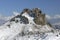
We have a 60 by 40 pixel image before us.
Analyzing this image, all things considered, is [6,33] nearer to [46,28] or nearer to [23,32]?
[23,32]

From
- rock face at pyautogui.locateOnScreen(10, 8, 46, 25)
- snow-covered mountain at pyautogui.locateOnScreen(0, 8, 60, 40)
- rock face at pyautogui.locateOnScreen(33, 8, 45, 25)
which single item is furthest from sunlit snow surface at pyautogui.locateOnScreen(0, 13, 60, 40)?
rock face at pyautogui.locateOnScreen(33, 8, 45, 25)

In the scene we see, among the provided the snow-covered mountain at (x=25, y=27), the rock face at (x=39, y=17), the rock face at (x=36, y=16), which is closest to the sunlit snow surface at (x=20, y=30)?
the snow-covered mountain at (x=25, y=27)

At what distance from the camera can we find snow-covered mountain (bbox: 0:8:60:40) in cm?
8769

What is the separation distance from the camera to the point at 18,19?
96.8m

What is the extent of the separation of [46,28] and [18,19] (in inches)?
471


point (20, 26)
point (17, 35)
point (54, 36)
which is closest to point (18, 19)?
point (20, 26)

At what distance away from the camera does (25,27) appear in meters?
92.6

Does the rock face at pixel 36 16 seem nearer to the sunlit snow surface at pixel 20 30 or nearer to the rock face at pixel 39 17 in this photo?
the rock face at pixel 39 17

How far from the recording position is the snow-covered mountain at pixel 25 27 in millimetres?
87688

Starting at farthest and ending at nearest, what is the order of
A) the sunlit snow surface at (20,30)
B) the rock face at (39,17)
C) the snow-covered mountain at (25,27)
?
the rock face at (39,17), the snow-covered mountain at (25,27), the sunlit snow surface at (20,30)

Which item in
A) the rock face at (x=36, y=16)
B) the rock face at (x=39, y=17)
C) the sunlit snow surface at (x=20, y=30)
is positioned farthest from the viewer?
the rock face at (x=39, y=17)

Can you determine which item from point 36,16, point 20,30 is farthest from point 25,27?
point 36,16

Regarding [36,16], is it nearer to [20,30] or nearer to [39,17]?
[39,17]

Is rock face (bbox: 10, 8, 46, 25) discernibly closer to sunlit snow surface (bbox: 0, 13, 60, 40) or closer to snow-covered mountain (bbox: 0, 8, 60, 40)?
snow-covered mountain (bbox: 0, 8, 60, 40)
